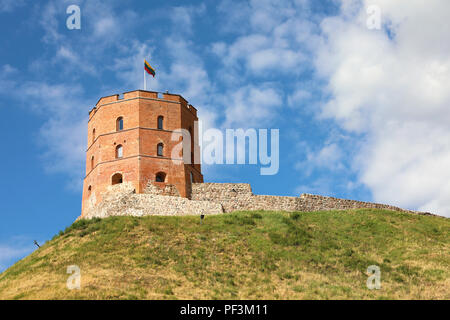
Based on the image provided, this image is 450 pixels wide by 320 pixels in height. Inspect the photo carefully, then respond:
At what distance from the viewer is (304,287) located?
26438 mm

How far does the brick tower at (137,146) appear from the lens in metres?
40.0

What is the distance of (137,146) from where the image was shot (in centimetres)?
4016

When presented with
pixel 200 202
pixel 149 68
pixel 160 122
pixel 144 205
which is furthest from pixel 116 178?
pixel 149 68

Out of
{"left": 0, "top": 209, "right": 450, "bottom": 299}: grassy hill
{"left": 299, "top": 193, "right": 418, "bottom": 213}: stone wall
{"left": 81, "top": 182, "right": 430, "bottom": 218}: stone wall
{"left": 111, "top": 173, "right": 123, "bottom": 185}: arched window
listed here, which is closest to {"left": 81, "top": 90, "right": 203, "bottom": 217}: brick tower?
{"left": 111, "top": 173, "right": 123, "bottom": 185}: arched window

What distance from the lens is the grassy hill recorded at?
83.4ft

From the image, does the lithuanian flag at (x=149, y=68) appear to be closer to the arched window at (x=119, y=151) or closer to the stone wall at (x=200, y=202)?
the arched window at (x=119, y=151)

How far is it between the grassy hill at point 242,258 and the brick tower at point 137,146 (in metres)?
4.52

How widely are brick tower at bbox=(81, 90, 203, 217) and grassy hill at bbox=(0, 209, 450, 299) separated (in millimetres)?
4516

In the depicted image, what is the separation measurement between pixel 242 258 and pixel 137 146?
1351cm

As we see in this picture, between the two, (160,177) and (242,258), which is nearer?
(242,258)

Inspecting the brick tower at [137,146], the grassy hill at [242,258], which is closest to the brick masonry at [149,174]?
the brick tower at [137,146]

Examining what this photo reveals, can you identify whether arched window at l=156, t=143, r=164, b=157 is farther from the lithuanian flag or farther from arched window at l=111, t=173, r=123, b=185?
the lithuanian flag

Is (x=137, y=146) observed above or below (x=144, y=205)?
above

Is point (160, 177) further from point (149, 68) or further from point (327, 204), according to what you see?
point (327, 204)
